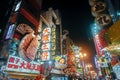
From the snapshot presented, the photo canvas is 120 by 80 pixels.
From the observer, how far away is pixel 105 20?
31.9 ft

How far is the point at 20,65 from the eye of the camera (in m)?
12.1

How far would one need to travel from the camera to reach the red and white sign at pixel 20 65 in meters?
11.1

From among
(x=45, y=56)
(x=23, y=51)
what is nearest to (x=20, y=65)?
(x=23, y=51)

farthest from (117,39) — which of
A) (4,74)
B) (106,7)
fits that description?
(4,74)

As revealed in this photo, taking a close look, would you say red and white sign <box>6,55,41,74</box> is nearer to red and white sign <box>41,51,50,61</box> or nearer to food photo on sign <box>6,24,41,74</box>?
food photo on sign <box>6,24,41,74</box>

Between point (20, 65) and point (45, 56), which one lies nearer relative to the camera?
point (20, 65)

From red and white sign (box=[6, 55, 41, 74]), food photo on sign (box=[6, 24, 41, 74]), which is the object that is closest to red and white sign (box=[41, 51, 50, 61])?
food photo on sign (box=[6, 24, 41, 74])

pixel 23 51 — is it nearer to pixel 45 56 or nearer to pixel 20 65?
pixel 20 65

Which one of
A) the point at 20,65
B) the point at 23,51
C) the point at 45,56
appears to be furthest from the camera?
the point at 45,56

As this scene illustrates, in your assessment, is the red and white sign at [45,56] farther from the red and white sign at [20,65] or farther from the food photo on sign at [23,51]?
the red and white sign at [20,65]

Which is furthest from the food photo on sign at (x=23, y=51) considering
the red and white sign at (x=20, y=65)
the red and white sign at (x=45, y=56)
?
the red and white sign at (x=45, y=56)

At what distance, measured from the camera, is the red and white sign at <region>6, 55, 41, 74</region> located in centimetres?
1110

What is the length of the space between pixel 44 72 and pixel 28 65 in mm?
3958

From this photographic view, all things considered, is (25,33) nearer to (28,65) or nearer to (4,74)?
(28,65)
